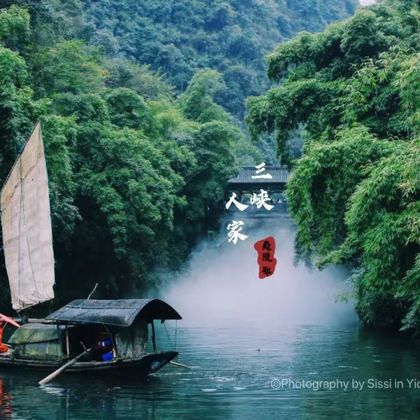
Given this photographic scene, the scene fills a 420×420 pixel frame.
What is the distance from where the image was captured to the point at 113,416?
14719 mm

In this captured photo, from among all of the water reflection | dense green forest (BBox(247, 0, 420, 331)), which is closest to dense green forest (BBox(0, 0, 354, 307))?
dense green forest (BBox(247, 0, 420, 331))

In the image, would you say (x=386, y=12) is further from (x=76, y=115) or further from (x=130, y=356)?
(x=130, y=356)

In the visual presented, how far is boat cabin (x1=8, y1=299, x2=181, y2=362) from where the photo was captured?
60.6 ft

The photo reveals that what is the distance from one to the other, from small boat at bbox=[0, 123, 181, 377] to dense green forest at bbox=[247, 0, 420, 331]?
481cm

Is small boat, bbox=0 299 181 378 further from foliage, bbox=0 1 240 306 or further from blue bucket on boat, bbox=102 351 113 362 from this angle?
foliage, bbox=0 1 240 306

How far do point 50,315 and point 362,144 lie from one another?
27.8 ft

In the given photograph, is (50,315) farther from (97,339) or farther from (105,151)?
(105,151)

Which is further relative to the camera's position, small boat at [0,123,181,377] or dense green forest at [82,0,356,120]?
dense green forest at [82,0,356,120]

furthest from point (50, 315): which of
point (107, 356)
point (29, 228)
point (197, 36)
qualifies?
point (197, 36)

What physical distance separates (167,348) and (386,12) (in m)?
14.3

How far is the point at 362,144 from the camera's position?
70.6ft

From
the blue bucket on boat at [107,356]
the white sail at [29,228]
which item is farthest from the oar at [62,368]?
the white sail at [29,228]

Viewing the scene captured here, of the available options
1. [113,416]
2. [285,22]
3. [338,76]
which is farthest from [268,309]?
[285,22]

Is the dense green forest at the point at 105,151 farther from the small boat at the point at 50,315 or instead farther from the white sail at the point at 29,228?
the small boat at the point at 50,315
